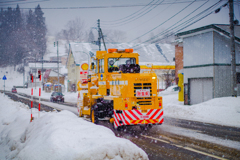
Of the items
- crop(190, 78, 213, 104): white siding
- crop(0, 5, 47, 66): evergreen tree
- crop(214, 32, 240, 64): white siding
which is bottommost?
crop(190, 78, 213, 104): white siding

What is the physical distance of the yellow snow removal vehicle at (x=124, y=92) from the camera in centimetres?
880

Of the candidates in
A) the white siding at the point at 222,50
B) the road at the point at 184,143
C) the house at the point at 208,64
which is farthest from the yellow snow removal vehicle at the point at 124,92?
the white siding at the point at 222,50

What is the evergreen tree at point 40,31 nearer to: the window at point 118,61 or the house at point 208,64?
the house at point 208,64

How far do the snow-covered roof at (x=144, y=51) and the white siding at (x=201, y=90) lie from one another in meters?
28.4

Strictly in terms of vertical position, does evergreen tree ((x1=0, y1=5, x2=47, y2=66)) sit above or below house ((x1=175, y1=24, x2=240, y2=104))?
above

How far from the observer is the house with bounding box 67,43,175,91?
46.5 meters

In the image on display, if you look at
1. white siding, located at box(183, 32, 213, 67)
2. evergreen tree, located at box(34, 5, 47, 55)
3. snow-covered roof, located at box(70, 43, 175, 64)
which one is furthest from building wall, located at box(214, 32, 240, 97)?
evergreen tree, located at box(34, 5, 47, 55)

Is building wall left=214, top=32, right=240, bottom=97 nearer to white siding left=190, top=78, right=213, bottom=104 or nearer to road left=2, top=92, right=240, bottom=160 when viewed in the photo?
white siding left=190, top=78, right=213, bottom=104

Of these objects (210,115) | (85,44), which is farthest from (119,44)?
(210,115)

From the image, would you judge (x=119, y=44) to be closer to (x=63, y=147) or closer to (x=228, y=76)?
(x=228, y=76)

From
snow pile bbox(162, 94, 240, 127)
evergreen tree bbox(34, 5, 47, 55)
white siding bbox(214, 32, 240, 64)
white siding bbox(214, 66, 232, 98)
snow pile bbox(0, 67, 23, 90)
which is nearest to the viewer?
snow pile bbox(162, 94, 240, 127)

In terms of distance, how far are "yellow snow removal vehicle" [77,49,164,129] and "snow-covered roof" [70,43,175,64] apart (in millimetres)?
36741

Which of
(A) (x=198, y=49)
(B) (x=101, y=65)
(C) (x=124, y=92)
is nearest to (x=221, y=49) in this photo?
(A) (x=198, y=49)

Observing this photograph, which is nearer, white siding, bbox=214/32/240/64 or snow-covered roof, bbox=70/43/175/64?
white siding, bbox=214/32/240/64
